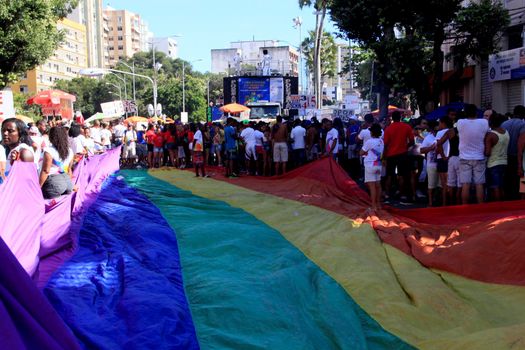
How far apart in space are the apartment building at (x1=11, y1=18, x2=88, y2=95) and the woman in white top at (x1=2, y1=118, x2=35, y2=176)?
77.5m

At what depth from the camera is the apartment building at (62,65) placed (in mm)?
84000

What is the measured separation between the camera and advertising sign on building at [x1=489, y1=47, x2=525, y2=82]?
19109 millimetres

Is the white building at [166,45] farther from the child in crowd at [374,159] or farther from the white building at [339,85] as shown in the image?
the child in crowd at [374,159]

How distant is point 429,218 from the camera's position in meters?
8.42

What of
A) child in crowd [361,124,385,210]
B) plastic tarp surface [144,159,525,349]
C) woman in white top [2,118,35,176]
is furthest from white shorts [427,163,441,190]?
woman in white top [2,118,35,176]

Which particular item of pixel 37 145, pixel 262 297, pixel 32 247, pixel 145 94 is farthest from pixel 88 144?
pixel 145 94

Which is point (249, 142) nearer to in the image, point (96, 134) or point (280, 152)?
point (280, 152)

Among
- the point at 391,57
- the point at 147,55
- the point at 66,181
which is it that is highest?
the point at 147,55

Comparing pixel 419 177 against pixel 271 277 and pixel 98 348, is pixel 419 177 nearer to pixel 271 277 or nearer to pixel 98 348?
pixel 271 277

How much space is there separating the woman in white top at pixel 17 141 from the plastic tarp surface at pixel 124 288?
1.18 metres

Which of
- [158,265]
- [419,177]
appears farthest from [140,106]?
[158,265]

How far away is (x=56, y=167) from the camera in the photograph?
7.58 m

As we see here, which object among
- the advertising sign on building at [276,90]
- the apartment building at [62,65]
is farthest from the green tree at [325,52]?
the apartment building at [62,65]

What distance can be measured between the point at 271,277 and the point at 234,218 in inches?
137
